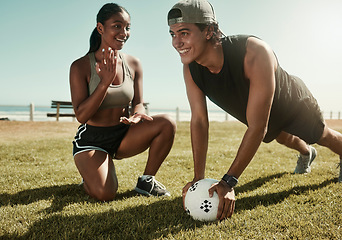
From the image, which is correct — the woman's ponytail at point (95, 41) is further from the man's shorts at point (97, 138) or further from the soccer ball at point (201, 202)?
the soccer ball at point (201, 202)

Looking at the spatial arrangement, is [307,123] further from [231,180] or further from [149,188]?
[149,188]

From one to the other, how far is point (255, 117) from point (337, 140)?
2031 mm

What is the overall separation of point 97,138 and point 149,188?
96cm

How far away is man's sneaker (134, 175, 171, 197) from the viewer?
3715 mm

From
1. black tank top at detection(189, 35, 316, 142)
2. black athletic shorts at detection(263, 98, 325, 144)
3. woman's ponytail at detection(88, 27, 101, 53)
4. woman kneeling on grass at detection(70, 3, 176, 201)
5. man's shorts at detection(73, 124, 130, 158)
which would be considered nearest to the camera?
black tank top at detection(189, 35, 316, 142)

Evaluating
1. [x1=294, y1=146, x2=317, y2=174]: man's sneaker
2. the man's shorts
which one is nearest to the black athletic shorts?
[x1=294, y1=146, x2=317, y2=174]: man's sneaker

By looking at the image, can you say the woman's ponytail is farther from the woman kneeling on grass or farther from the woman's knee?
the woman's knee

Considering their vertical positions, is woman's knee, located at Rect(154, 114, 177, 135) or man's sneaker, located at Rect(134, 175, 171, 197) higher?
woman's knee, located at Rect(154, 114, 177, 135)

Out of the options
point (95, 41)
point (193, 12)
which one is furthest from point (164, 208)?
point (95, 41)

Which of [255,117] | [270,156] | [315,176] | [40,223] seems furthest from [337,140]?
[40,223]

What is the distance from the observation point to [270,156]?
6.87 meters

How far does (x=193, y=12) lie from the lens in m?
2.68

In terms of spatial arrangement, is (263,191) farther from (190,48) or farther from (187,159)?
(187,159)

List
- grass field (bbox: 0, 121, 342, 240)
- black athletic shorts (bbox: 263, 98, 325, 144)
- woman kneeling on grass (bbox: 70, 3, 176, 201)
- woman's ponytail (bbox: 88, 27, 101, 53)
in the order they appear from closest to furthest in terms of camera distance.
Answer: grass field (bbox: 0, 121, 342, 240) < woman kneeling on grass (bbox: 70, 3, 176, 201) < black athletic shorts (bbox: 263, 98, 325, 144) < woman's ponytail (bbox: 88, 27, 101, 53)
